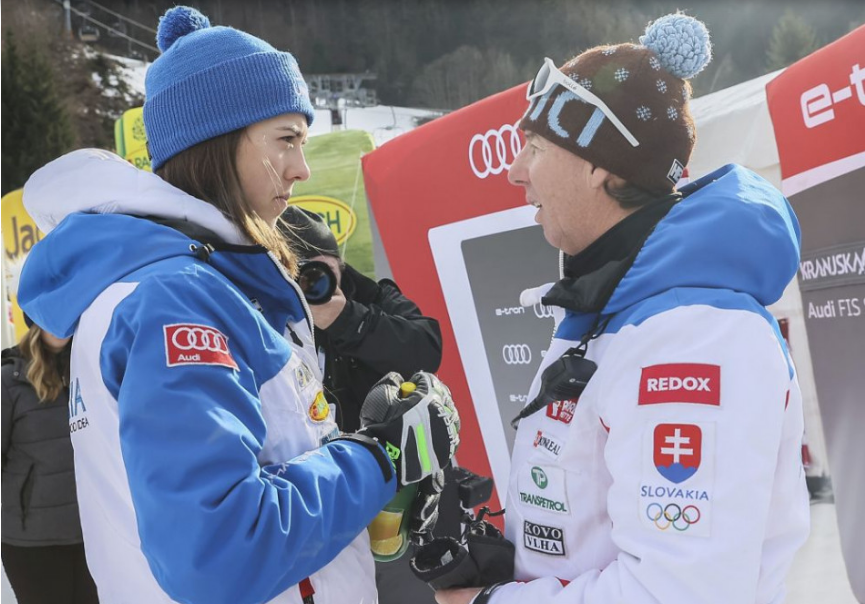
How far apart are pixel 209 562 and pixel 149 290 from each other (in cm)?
40

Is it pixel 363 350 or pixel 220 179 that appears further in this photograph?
pixel 363 350

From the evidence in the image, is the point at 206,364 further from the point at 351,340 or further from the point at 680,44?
the point at 351,340

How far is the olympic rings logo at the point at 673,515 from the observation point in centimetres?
108

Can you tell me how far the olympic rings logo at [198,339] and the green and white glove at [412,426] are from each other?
336 mm

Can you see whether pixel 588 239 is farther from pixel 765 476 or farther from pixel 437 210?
pixel 437 210

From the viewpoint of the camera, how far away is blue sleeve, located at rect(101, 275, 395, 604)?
1074 millimetres

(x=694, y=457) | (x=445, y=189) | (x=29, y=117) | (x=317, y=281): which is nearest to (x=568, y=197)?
(x=694, y=457)

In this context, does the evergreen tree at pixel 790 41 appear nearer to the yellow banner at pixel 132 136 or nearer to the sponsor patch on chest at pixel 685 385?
the yellow banner at pixel 132 136

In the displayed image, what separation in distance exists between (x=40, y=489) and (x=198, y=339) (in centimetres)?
274

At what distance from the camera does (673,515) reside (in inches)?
42.8

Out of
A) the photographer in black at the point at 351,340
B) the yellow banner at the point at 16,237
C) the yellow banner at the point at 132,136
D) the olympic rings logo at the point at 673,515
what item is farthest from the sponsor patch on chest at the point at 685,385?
the yellow banner at the point at 16,237

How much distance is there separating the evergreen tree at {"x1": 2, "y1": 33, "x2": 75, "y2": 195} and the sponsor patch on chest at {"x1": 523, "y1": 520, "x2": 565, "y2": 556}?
26.9 metres

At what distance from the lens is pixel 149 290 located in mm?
1152

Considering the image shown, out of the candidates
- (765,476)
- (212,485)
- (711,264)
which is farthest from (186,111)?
(765,476)
